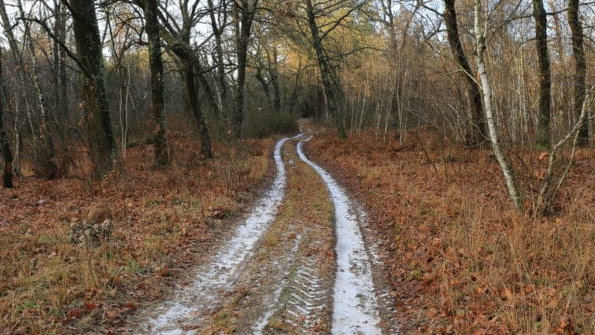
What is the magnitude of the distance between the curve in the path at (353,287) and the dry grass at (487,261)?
377 mm

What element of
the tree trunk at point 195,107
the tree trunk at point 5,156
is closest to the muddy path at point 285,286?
the tree trunk at point 5,156

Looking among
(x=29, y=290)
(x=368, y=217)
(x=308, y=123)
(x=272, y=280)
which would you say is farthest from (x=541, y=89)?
(x=308, y=123)

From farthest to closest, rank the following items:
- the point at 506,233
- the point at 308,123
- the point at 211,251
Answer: the point at 308,123 → the point at 211,251 → the point at 506,233

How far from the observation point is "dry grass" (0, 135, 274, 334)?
4.67 metres

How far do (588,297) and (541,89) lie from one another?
11.0 meters

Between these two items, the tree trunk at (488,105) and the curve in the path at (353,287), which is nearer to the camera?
the curve in the path at (353,287)

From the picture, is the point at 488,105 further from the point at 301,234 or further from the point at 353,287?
the point at 301,234

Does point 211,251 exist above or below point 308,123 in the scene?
below

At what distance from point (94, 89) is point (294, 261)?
332 inches

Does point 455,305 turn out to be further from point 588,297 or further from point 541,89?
point 541,89

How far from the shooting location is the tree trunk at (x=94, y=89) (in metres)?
11.1

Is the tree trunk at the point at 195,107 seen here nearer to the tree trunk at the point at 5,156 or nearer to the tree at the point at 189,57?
the tree at the point at 189,57

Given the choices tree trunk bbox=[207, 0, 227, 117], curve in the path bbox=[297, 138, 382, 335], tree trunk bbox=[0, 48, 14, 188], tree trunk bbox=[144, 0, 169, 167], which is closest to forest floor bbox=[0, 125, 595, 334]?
curve in the path bbox=[297, 138, 382, 335]

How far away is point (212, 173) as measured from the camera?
12.6 meters
